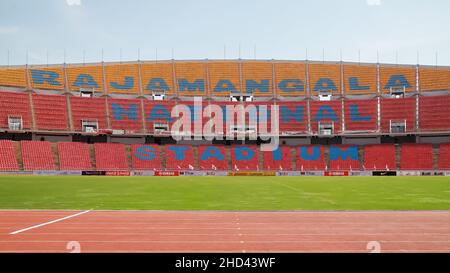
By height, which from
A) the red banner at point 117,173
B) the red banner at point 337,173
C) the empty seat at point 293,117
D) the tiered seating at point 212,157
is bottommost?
the red banner at point 337,173

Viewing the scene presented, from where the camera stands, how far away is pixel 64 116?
196 feet

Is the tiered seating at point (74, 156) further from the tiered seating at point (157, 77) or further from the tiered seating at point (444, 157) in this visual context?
the tiered seating at point (444, 157)

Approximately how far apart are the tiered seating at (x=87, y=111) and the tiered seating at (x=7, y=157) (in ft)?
33.6

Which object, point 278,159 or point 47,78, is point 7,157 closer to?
point 47,78

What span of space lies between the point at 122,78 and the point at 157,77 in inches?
256

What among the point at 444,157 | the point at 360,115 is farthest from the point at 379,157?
the point at 360,115

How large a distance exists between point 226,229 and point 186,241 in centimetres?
190

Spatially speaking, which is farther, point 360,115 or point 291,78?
point 291,78

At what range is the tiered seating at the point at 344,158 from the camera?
185ft

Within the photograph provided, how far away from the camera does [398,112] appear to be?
6175 centimetres

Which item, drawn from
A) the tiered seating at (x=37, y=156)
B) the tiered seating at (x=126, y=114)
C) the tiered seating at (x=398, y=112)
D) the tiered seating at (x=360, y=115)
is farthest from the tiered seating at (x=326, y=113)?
the tiered seating at (x=37, y=156)
